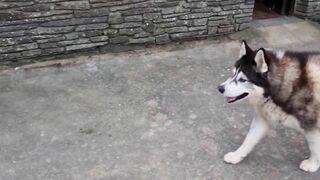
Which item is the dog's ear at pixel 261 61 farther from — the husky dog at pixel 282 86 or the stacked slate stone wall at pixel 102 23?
the stacked slate stone wall at pixel 102 23

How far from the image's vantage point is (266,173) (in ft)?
11.1

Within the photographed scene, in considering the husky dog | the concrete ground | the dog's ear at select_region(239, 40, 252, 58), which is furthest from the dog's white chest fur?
the concrete ground

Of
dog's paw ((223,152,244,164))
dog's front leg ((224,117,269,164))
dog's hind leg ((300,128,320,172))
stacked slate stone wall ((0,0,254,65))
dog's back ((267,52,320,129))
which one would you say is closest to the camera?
dog's back ((267,52,320,129))

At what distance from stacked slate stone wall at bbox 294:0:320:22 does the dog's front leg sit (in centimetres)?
319

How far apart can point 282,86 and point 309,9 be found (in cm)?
340

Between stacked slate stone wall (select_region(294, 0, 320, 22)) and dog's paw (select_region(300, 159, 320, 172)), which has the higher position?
stacked slate stone wall (select_region(294, 0, 320, 22))

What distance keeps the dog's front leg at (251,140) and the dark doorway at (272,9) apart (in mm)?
3108

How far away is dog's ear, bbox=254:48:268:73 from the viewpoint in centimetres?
285

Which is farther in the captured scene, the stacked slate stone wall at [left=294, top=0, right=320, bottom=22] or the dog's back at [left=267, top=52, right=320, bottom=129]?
the stacked slate stone wall at [left=294, top=0, right=320, bottom=22]

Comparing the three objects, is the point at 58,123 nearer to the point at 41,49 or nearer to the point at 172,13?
the point at 41,49

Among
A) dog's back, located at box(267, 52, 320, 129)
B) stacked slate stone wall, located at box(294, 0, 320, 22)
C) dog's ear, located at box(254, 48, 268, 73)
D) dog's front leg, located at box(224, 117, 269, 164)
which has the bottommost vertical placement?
dog's front leg, located at box(224, 117, 269, 164)

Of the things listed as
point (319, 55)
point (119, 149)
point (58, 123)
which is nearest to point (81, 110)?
point (58, 123)

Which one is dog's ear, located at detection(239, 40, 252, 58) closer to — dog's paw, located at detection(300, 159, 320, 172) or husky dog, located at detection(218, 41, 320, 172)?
husky dog, located at detection(218, 41, 320, 172)

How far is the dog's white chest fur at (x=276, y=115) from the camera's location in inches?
120
